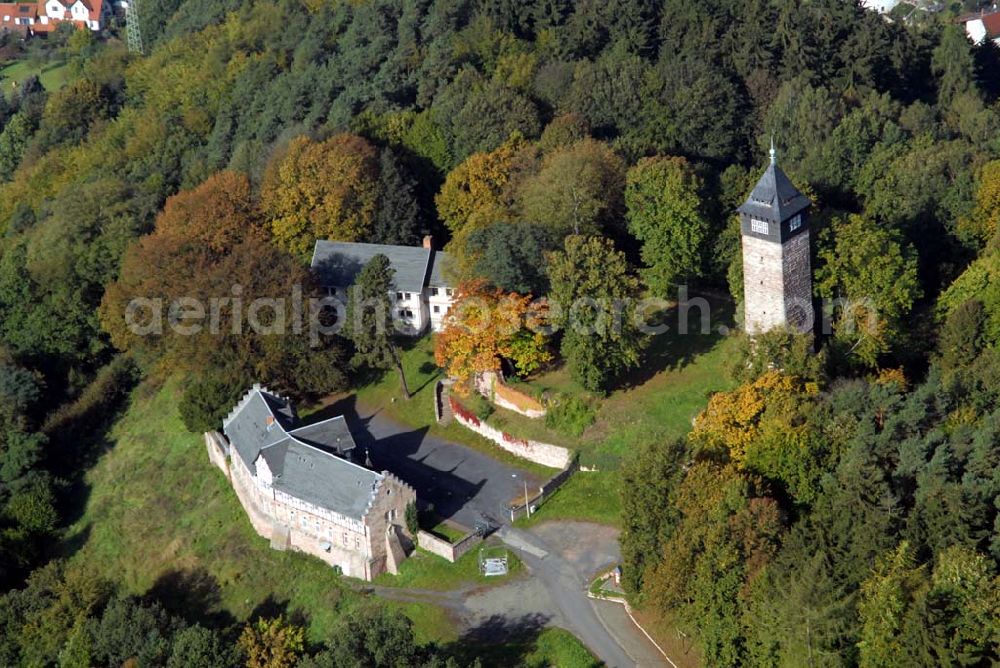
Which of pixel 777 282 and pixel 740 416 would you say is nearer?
pixel 740 416

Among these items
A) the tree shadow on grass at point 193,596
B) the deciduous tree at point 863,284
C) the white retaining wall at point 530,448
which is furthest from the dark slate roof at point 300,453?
the deciduous tree at point 863,284

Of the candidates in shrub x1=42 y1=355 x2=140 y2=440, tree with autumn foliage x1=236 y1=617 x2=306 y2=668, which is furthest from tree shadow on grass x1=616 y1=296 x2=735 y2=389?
shrub x1=42 y1=355 x2=140 y2=440

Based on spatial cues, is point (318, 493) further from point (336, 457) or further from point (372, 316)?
point (372, 316)

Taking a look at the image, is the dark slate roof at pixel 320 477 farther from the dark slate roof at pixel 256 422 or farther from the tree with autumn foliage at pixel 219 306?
the tree with autumn foliage at pixel 219 306

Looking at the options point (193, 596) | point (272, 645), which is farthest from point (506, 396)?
point (193, 596)

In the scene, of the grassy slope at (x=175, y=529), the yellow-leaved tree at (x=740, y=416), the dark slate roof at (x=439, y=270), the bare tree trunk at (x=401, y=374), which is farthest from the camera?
the dark slate roof at (x=439, y=270)

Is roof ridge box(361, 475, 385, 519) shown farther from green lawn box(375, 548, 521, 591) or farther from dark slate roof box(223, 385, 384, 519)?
green lawn box(375, 548, 521, 591)
